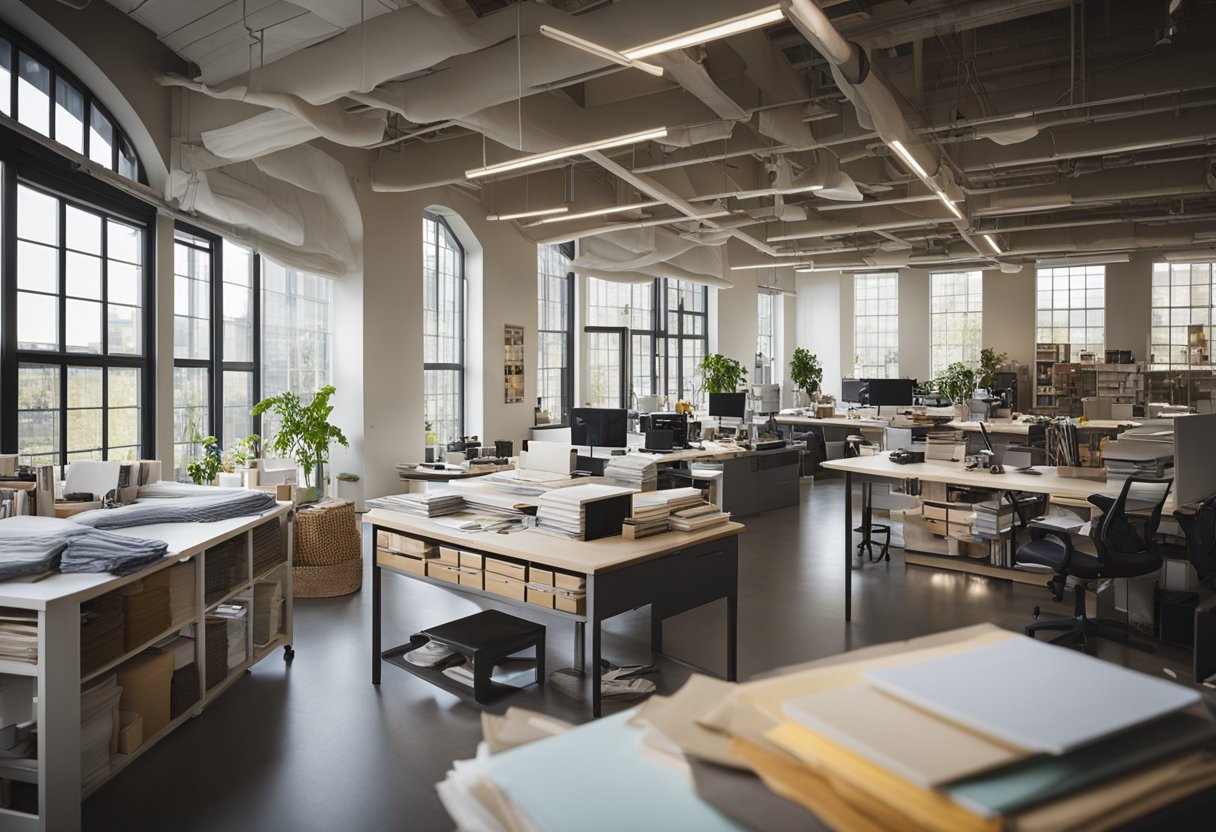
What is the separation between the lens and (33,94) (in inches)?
209

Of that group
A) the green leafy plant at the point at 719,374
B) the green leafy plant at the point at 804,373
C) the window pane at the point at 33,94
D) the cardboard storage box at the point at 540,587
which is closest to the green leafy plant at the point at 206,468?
the window pane at the point at 33,94

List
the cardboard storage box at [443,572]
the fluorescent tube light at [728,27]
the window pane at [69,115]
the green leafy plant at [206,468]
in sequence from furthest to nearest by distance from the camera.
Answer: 1. the green leafy plant at [206,468]
2. the window pane at [69,115]
3. the cardboard storage box at [443,572]
4. the fluorescent tube light at [728,27]

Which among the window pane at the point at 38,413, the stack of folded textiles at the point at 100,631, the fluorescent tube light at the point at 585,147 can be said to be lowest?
the stack of folded textiles at the point at 100,631

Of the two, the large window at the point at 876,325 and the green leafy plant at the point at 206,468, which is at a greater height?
the large window at the point at 876,325

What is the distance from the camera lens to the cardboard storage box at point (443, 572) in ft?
12.7

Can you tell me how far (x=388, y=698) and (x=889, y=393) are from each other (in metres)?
10.8

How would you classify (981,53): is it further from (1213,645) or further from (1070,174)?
(1213,645)

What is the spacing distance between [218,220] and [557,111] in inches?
128

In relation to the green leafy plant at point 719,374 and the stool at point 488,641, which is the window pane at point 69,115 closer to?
the stool at point 488,641

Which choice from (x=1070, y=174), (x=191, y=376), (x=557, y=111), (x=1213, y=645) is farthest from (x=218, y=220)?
(x=1070, y=174)

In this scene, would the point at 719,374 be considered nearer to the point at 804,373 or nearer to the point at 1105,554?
the point at 804,373

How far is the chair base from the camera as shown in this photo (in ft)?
15.7

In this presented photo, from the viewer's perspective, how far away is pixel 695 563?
3.85 metres

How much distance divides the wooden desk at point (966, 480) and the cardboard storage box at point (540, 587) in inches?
110
